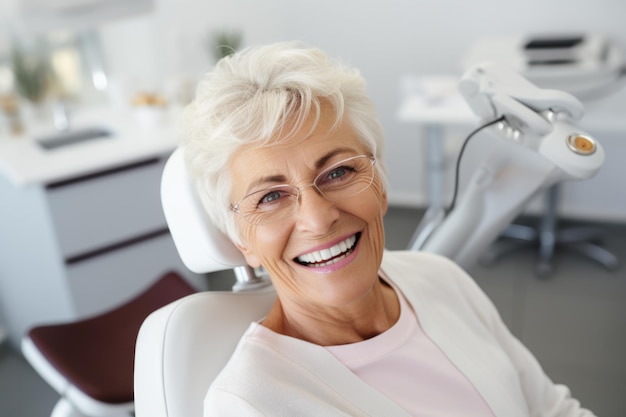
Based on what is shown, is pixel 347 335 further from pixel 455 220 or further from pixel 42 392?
pixel 42 392

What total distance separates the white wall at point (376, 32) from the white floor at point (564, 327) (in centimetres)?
56

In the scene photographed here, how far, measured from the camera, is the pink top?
1028mm

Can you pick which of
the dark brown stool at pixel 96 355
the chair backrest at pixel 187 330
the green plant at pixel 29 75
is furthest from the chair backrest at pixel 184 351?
the green plant at pixel 29 75

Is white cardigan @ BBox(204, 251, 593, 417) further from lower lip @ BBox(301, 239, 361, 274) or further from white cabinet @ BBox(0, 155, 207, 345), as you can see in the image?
white cabinet @ BBox(0, 155, 207, 345)

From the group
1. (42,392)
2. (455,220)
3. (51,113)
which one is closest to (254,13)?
(51,113)

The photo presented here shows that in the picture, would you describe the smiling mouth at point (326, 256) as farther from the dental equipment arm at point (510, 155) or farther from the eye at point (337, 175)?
the dental equipment arm at point (510, 155)

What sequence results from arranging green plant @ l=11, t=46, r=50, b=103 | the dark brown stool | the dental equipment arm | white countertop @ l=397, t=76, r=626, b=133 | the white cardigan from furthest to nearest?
green plant @ l=11, t=46, r=50, b=103 < white countertop @ l=397, t=76, r=626, b=133 < the dark brown stool < the dental equipment arm < the white cardigan

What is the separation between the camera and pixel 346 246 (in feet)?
3.32

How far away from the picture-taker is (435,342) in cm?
110

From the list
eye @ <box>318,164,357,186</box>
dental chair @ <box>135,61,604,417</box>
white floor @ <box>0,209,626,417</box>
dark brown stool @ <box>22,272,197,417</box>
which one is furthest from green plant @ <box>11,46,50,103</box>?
eye @ <box>318,164,357,186</box>

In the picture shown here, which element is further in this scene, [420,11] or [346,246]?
[420,11]

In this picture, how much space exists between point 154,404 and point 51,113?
90.4 inches

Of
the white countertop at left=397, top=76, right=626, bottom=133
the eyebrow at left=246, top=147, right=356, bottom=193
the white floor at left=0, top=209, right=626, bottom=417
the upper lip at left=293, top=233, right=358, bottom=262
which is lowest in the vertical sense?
the white floor at left=0, top=209, right=626, bottom=417

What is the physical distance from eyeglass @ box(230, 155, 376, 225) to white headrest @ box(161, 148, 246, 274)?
0.22 feet
